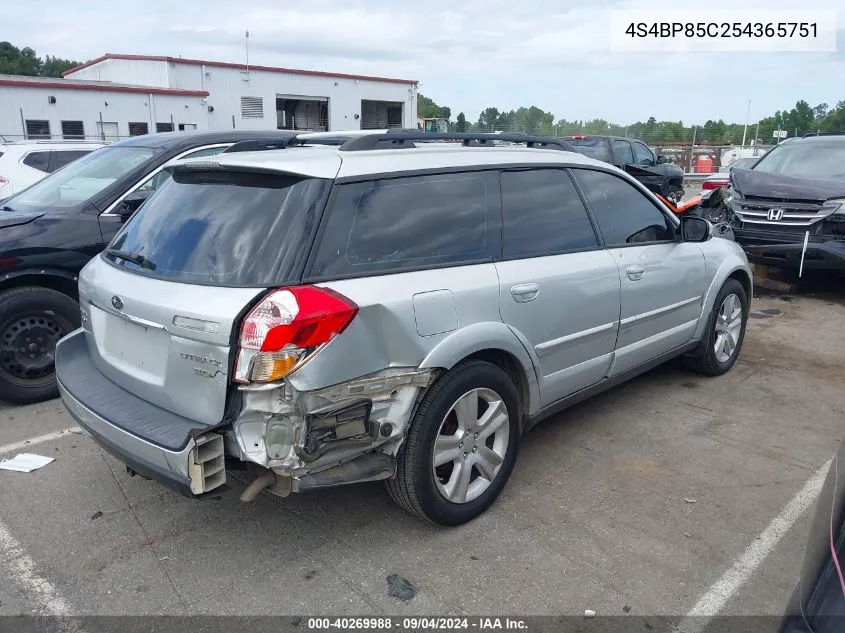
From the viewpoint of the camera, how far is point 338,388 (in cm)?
266

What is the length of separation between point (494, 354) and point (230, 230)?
1360 millimetres

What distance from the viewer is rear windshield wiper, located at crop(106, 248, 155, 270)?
3121 millimetres

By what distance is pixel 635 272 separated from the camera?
4.12 metres

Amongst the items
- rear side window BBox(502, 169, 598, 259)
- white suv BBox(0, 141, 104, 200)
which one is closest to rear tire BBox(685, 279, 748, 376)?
rear side window BBox(502, 169, 598, 259)

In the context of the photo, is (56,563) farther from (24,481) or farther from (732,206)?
(732,206)

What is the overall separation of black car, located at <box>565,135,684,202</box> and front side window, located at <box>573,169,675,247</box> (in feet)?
32.8

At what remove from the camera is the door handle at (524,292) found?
10.9ft

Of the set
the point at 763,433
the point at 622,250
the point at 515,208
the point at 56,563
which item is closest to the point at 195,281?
the point at 56,563

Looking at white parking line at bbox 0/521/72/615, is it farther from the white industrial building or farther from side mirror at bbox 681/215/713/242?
the white industrial building

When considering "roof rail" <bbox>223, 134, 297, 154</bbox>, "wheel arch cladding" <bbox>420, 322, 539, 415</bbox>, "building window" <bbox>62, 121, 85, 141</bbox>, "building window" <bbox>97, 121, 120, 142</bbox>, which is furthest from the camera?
"building window" <bbox>97, 121, 120, 142</bbox>

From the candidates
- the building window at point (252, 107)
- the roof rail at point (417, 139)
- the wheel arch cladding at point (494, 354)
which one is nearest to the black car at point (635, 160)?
the roof rail at point (417, 139)

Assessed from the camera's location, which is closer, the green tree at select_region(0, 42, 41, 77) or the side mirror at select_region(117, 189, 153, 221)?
the side mirror at select_region(117, 189, 153, 221)

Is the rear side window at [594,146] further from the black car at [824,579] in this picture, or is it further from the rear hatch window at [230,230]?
the black car at [824,579]

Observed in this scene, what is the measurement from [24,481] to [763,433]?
438cm
